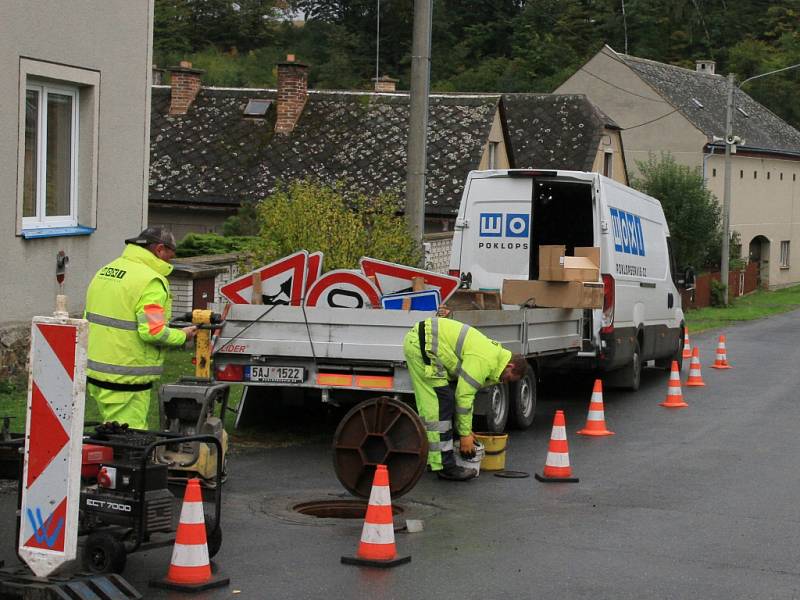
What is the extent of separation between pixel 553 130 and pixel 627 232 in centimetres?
2374

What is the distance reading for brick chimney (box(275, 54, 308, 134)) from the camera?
3488cm

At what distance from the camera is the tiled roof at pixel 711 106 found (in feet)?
165

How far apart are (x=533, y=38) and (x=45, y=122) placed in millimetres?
62965

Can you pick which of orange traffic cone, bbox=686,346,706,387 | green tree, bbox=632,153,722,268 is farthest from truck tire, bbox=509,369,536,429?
green tree, bbox=632,153,722,268

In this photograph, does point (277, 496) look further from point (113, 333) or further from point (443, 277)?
point (443, 277)

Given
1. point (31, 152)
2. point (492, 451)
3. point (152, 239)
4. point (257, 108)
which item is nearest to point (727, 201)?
point (257, 108)

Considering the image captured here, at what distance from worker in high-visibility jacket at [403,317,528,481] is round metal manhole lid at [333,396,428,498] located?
1.11m

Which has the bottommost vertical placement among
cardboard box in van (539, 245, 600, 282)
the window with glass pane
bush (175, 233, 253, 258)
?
cardboard box in van (539, 245, 600, 282)

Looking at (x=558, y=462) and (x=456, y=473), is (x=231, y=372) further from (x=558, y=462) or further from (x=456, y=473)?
(x=558, y=462)

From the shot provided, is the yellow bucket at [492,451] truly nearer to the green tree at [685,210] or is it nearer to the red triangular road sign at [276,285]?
the red triangular road sign at [276,285]

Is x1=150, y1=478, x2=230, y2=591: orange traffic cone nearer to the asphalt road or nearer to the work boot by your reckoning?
the asphalt road

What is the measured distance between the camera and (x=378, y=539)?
765cm

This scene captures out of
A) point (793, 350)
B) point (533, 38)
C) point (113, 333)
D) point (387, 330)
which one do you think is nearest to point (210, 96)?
point (793, 350)

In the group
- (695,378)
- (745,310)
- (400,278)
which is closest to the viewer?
(400,278)
